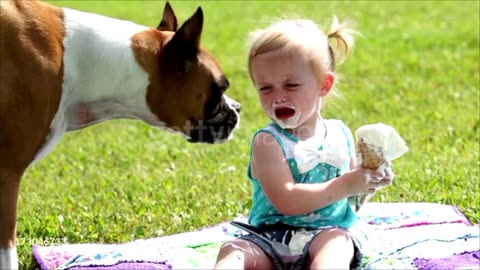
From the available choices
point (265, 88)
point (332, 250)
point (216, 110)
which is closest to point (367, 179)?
point (332, 250)

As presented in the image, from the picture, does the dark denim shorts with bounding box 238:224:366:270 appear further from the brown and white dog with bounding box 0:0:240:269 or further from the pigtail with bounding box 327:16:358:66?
the pigtail with bounding box 327:16:358:66

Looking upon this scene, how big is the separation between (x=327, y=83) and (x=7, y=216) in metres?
1.65

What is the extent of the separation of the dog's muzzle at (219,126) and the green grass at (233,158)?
558mm

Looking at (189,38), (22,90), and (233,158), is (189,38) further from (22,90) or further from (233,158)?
(233,158)

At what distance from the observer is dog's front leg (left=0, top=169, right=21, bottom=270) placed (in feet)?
14.8

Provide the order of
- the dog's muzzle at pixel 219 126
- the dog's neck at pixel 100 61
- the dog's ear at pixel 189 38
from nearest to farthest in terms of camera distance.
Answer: the dog's neck at pixel 100 61 < the dog's ear at pixel 189 38 < the dog's muzzle at pixel 219 126

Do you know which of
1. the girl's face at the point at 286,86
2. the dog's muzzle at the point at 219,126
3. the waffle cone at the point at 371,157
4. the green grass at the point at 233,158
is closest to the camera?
the waffle cone at the point at 371,157

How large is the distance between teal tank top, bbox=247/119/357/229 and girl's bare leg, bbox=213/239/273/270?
210 millimetres

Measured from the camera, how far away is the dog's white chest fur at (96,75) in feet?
15.6

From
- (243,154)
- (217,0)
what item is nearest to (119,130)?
(243,154)

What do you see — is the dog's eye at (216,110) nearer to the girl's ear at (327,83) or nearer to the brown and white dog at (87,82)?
the brown and white dog at (87,82)

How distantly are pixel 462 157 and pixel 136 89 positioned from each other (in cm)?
315

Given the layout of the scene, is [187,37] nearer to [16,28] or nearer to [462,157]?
[16,28]

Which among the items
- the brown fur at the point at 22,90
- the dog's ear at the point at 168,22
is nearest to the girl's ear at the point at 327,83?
the dog's ear at the point at 168,22
